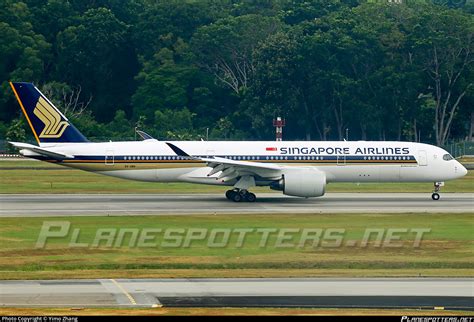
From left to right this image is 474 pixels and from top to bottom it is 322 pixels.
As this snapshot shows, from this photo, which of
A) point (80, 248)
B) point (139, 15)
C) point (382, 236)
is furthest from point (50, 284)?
point (139, 15)

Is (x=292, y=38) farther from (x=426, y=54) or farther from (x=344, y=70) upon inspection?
(x=426, y=54)

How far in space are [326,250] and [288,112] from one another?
8686 centimetres

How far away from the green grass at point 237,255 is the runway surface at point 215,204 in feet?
15.1

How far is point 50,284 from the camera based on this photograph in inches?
1124

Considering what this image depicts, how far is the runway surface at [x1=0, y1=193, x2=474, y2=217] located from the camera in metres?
50.1

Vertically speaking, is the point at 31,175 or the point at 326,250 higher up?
the point at 326,250

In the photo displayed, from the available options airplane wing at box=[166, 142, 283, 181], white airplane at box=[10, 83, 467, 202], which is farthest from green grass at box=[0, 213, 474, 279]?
white airplane at box=[10, 83, 467, 202]

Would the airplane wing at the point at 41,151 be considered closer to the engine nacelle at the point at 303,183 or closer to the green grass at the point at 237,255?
the green grass at the point at 237,255

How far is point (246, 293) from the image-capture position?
2700 cm

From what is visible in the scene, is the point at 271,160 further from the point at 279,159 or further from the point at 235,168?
the point at 235,168

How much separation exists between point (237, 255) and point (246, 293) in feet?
27.4

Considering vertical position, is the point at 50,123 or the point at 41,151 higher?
the point at 50,123

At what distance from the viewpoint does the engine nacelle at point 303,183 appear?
53.9 meters

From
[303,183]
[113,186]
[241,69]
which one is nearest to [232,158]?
[303,183]
